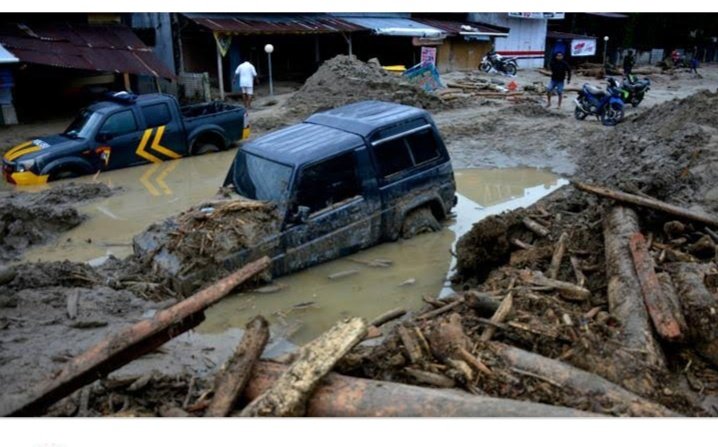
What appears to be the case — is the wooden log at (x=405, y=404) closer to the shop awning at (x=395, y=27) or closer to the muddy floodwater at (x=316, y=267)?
the muddy floodwater at (x=316, y=267)

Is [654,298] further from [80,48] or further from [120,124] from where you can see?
[80,48]

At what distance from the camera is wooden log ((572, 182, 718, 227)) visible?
7031 mm

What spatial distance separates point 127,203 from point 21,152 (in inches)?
111

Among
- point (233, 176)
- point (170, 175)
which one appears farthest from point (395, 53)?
point (233, 176)

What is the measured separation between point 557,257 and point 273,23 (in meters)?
19.9

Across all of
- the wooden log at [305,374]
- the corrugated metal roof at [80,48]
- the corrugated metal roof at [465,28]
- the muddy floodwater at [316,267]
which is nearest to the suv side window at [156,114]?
the muddy floodwater at [316,267]

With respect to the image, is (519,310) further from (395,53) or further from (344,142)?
(395,53)

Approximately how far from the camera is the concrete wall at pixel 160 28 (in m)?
23.0

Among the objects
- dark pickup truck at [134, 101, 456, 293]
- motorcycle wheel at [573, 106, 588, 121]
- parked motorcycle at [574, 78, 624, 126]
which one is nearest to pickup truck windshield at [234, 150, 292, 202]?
dark pickup truck at [134, 101, 456, 293]

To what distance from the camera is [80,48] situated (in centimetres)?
1772

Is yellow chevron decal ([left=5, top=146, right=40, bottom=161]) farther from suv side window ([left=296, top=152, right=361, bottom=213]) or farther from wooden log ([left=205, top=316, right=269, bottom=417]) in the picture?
wooden log ([left=205, top=316, right=269, bottom=417])

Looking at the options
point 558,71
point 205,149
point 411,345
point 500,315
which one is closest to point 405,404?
point 411,345

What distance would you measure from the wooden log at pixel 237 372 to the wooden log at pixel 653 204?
497 cm

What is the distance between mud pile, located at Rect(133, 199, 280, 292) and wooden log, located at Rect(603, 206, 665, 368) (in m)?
4.01
